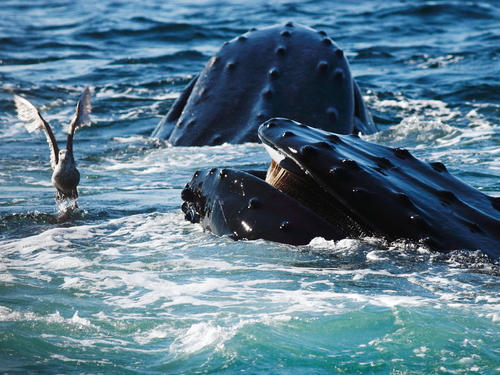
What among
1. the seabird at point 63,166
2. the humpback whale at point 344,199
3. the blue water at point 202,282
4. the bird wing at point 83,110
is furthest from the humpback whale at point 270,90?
the humpback whale at point 344,199

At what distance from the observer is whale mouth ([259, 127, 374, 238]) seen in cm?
395

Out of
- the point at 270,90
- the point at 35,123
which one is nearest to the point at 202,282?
the point at 35,123

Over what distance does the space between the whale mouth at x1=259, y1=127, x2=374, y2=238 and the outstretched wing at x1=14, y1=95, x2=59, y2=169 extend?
229 centimetres

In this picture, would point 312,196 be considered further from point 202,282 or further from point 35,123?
point 35,123

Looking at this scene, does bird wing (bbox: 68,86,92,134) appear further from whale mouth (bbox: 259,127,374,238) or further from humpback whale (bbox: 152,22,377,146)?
whale mouth (bbox: 259,127,374,238)

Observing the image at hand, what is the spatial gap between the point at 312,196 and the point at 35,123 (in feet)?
9.58

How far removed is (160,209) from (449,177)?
85.1 inches

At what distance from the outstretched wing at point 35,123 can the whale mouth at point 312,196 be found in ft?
7.53

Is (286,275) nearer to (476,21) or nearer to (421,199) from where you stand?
(421,199)

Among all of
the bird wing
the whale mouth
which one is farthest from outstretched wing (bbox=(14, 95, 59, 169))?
the whale mouth

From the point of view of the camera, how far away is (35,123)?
612cm

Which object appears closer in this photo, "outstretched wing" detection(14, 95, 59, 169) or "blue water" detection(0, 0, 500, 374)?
"blue water" detection(0, 0, 500, 374)

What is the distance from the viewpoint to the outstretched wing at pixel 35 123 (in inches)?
233

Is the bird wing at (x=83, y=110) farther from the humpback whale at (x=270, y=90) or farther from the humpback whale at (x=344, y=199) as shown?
the humpback whale at (x=344, y=199)
